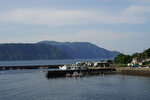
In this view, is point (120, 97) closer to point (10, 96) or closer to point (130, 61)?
point (10, 96)

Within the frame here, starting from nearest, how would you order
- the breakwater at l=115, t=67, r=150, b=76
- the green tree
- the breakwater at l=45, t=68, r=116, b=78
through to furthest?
1. the breakwater at l=115, t=67, r=150, b=76
2. the breakwater at l=45, t=68, r=116, b=78
3. the green tree

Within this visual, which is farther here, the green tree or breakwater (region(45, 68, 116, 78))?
the green tree

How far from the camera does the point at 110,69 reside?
96.1 metres

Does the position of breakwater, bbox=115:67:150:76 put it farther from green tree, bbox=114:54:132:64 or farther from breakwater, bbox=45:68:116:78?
green tree, bbox=114:54:132:64

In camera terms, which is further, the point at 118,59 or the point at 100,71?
the point at 118,59

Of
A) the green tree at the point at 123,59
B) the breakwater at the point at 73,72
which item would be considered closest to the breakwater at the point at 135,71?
the breakwater at the point at 73,72

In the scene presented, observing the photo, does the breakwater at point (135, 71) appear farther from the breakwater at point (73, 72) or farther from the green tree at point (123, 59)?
the green tree at point (123, 59)

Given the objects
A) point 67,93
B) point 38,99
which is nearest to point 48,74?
point 67,93

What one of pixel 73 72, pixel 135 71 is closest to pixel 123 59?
pixel 135 71

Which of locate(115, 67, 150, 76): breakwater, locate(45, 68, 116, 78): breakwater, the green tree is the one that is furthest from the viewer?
the green tree

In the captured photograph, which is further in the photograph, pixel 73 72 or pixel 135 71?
pixel 73 72

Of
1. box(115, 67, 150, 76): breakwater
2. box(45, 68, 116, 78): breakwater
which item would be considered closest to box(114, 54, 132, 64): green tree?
box(45, 68, 116, 78): breakwater

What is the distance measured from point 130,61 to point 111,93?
214 ft

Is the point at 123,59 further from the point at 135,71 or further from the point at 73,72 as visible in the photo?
the point at 73,72
